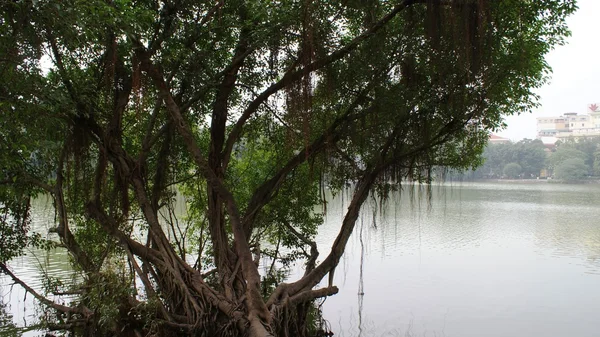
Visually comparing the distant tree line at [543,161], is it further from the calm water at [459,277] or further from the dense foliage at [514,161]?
the calm water at [459,277]

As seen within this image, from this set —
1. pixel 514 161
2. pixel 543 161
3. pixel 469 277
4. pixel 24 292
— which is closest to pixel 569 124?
pixel 543 161

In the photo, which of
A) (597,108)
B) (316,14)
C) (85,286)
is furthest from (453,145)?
(597,108)

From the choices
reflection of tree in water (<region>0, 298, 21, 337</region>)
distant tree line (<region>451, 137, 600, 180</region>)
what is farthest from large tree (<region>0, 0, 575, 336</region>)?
distant tree line (<region>451, 137, 600, 180</region>)

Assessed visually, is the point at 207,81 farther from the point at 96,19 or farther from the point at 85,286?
the point at 85,286

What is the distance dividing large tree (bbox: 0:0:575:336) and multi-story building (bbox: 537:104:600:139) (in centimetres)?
6293

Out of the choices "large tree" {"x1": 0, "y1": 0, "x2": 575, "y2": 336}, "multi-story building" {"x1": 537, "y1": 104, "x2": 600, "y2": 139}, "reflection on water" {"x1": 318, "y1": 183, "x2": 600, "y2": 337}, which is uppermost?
"multi-story building" {"x1": 537, "y1": 104, "x2": 600, "y2": 139}

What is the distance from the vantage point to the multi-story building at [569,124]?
6594 centimetres

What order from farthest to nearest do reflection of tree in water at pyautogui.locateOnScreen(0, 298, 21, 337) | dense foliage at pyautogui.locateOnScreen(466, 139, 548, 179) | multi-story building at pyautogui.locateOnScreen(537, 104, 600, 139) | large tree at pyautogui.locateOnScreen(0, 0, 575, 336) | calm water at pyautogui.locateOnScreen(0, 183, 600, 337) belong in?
1. multi-story building at pyautogui.locateOnScreen(537, 104, 600, 139)
2. dense foliage at pyautogui.locateOnScreen(466, 139, 548, 179)
3. calm water at pyautogui.locateOnScreen(0, 183, 600, 337)
4. reflection of tree in water at pyautogui.locateOnScreen(0, 298, 21, 337)
5. large tree at pyautogui.locateOnScreen(0, 0, 575, 336)

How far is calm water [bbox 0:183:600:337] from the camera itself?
8406mm

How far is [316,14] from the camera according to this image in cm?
573

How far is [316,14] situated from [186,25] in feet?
4.48

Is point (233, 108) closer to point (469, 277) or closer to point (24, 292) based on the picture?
point (24, 292)

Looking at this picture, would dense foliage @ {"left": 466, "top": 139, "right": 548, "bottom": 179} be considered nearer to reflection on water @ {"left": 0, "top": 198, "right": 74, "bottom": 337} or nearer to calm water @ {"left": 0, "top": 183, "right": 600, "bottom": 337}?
calm water @ {"left": 0, "top": 183, "right": 600, "bottom": 337}

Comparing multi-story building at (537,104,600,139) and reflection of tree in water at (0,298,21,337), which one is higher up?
multi-story building at (537,104,600,139)
